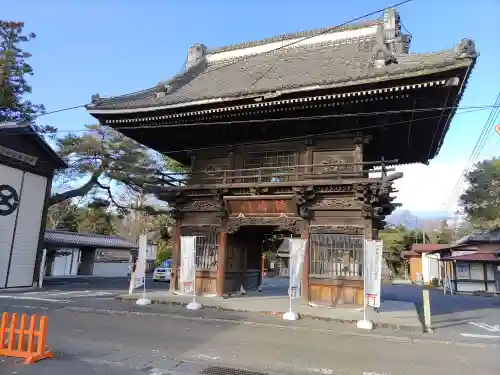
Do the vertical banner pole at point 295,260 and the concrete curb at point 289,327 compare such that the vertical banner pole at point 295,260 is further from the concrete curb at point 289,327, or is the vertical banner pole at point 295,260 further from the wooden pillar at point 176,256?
the wooden pillar at point 176,256

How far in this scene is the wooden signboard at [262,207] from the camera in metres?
12.6

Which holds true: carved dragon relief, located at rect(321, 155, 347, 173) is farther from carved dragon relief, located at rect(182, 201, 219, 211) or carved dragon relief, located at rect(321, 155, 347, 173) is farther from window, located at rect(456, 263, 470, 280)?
window, located at rect(456, 263, 470, 280)

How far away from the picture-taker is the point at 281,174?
1261 cm

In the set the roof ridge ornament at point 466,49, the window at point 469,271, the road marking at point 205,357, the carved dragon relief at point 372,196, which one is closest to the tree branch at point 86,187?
the carved dragon relief at point 372,196

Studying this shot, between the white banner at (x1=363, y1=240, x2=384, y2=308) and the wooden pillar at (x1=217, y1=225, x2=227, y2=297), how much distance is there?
545cm

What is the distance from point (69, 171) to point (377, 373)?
80.7ft

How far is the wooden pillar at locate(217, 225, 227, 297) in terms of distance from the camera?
44.7 feet

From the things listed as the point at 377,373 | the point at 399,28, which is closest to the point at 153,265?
the point at 399,28

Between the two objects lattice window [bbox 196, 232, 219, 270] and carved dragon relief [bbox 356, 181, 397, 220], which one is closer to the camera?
carved dragon relief [bbox 356, 181, 397, 220]

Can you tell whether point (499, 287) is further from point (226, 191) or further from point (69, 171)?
point (69, 171)

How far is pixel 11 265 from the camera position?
16.8 meters

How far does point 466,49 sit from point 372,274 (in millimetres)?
6272

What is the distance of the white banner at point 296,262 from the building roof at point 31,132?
1372 centimetres

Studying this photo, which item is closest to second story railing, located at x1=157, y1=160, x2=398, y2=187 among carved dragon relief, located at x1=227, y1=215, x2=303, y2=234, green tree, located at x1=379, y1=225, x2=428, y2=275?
carved dragon relief, located at x1=227, y1=215, x2=303, y2=234
